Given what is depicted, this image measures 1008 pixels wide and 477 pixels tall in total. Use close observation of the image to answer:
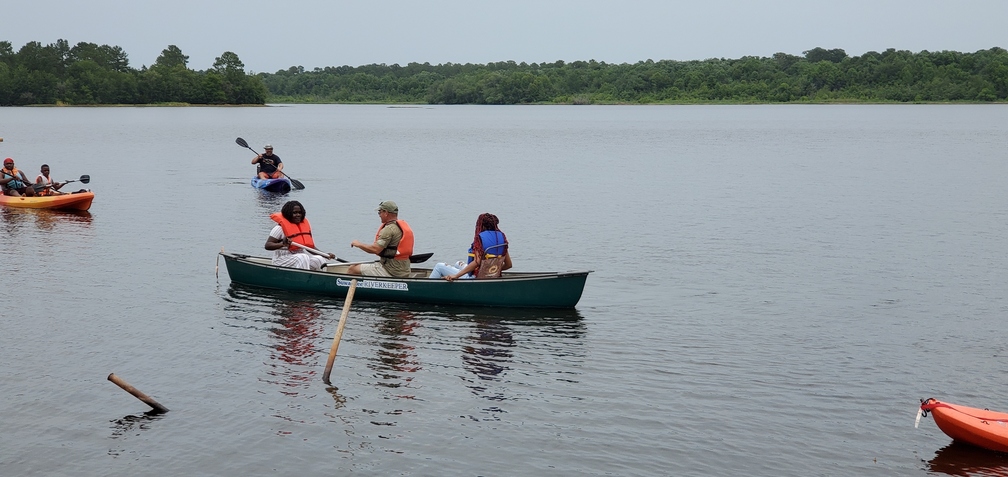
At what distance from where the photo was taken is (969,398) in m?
13.1

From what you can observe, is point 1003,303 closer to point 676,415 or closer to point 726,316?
point 726,316

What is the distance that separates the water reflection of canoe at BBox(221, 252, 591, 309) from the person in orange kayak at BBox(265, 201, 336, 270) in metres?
0.22

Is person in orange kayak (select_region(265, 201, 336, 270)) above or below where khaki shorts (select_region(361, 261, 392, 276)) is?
above

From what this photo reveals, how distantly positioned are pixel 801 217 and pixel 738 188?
9056 mm

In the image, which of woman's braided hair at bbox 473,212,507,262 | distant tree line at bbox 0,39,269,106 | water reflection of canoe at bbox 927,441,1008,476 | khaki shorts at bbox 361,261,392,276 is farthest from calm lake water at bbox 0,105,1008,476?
distant tree line at bbox 0,39,269,106

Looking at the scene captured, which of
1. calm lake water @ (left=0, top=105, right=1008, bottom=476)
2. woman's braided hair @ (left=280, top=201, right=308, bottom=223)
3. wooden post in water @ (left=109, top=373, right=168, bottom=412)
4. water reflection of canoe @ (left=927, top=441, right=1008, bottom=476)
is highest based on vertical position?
woman's braided hair @ (left=280, top=201, right=308, bottom=223)

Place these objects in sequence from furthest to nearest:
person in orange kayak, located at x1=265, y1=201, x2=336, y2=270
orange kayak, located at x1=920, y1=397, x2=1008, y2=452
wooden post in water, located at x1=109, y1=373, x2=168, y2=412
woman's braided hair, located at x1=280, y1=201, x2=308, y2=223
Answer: person in orange kayak, located at x1=265, y1=201, x2=336, y2=270
woman's braided hair, located at x1=280, y1=201, x2=308, y2=223
wooden post in water, located at x1=109, y1=373, x2=168, y2=412
orange kayak, located at x1=920, y1=397, x2=1008, y2=452

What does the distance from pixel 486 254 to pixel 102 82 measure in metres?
161

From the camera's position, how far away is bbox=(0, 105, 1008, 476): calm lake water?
11.5 meters

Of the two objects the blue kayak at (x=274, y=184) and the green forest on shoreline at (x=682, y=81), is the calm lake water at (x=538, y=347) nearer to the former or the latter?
the blue kayak at (x=274, y=184)

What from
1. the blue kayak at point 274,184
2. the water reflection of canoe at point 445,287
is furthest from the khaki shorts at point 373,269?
the blue kayak at point 274,184

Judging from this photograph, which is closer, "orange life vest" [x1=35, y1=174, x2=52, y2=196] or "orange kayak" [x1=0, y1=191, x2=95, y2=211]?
"orange kayak" [x1=0, y1=191, x2=95, y2=211]

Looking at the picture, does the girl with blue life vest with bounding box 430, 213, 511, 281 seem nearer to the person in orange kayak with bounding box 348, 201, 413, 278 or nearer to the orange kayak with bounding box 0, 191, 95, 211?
the person in orange kayak with bounding box 348, 201, 413, 278

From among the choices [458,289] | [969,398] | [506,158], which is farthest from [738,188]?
[969,398]
